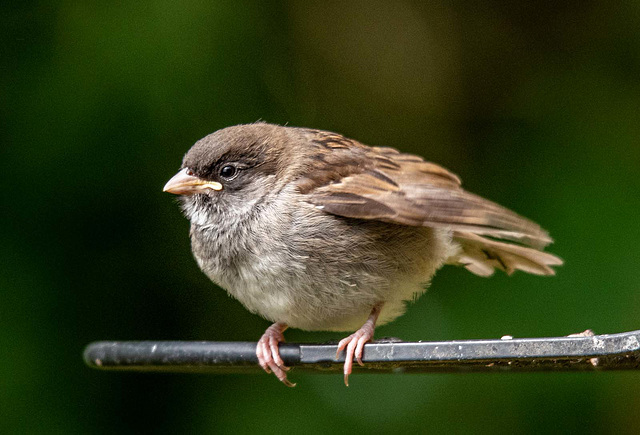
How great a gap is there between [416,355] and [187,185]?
1.37 meters

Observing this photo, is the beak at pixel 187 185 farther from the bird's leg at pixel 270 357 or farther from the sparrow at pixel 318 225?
the bird's leg at pixel 270 357

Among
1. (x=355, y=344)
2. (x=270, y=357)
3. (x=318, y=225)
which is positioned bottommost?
(x=270, y=357)

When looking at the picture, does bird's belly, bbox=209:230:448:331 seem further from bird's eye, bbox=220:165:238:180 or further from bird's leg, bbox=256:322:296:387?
bird's eye, bbox=220:165:238:180

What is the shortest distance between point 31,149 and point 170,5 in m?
0.91

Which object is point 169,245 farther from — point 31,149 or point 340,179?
point 340,179

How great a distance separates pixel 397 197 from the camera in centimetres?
302

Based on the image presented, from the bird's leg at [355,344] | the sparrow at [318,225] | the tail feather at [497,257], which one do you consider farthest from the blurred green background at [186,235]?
the bird's leg at [355,344]

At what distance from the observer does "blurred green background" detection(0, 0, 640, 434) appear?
3.56 meters

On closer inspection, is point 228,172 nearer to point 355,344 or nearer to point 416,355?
point 355,344

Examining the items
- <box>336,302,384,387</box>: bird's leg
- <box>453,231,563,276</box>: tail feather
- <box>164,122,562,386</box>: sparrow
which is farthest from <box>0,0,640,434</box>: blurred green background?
<box>336,302,384,387</box>: bird's leg

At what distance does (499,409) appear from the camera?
3592 millimetres

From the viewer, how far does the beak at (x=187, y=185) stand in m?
3.05

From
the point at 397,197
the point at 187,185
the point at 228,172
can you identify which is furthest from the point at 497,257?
the point at 187,185

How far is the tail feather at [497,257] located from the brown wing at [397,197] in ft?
1.17
